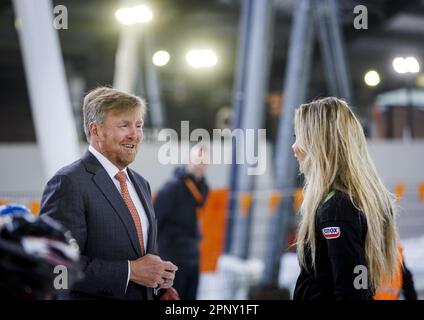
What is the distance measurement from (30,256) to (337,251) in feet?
2.68

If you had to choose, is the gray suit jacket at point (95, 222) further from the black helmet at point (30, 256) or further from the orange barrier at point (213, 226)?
the orange barrier at point (213, 226)

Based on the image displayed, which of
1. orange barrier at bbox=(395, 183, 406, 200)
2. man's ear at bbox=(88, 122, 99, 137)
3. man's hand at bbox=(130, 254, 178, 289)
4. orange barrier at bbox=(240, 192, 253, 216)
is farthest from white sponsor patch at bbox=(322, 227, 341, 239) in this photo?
orange barrier at bbox=(395, 183, 406, 200)

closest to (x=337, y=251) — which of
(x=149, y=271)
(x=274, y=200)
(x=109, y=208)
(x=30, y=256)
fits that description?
(x=149, y=271)

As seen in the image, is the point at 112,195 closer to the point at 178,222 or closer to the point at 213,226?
the point at 178,222

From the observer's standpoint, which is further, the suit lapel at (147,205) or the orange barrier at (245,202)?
the orange barrier at (245,202)

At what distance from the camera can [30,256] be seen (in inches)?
42.1

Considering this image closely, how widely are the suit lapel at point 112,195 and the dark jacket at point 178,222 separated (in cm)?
190

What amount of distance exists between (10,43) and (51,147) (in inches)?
165

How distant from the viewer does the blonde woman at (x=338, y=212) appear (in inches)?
61.4

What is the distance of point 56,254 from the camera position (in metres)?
1.11

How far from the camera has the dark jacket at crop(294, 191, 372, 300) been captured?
1.54m

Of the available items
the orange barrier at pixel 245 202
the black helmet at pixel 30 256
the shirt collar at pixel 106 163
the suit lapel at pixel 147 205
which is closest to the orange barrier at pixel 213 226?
the orange barrier at pixel 245 202

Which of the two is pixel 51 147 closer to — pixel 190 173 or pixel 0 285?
pixel 190 173
